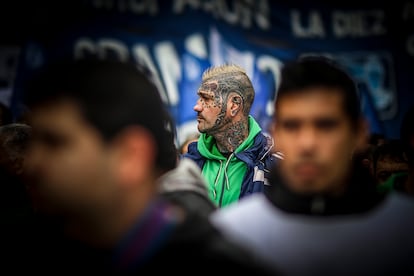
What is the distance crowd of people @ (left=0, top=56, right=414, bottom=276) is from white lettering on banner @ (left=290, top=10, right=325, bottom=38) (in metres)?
7.88

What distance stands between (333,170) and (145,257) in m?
0.83

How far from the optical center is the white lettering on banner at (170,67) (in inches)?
354

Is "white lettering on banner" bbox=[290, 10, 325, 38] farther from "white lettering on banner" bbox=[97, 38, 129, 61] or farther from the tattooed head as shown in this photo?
the tattooed head

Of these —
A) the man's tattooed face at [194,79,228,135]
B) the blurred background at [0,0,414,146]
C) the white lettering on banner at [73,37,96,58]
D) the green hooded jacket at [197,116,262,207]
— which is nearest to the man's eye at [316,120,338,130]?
the green hooded jacket at [197,116,262,207]

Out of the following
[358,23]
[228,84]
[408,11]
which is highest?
[408,11]

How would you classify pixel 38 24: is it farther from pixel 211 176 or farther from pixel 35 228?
pixel 35 228

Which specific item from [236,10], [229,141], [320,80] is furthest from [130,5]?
[320,80]

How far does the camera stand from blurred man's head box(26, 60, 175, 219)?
1818 millimetres

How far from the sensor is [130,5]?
912cm

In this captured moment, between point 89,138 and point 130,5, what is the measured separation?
7.63 metres

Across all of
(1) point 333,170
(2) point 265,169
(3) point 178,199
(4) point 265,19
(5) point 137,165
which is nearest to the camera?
(5) point 137,165

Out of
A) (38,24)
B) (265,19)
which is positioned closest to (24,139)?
(38,24)

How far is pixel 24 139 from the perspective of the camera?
3738 mm

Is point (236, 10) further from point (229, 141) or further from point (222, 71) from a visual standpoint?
point (229, 141)
